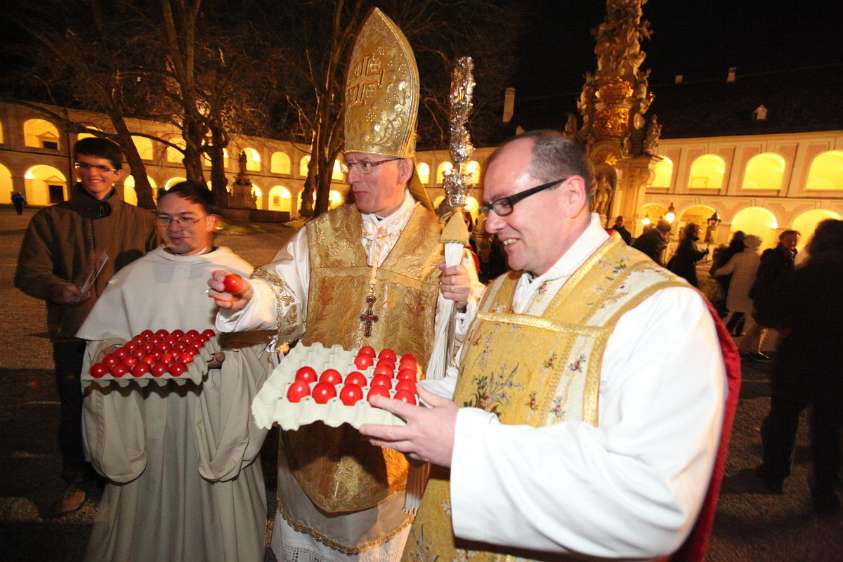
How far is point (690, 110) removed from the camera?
3206 centimetres

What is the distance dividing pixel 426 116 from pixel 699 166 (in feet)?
79.4

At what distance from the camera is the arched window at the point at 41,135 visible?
3341 cm

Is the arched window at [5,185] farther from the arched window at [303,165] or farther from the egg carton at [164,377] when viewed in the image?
the egg carton at [164,377]

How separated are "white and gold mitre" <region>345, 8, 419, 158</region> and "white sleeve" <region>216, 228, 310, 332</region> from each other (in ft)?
2.63

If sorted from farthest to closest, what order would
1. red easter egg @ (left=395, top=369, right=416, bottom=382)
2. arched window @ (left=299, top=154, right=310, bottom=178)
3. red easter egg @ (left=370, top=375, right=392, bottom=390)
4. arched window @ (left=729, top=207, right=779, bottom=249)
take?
arched window @ (left=299, top=154, right=310, bottom=178) → arched window @ (left=729, top=207, right=779, bottom=249) → red easter egg @ (left=395, top=369, right=416, bottom=382) → red easter egg @ (left=370, top=375, right=392, bottom=390)

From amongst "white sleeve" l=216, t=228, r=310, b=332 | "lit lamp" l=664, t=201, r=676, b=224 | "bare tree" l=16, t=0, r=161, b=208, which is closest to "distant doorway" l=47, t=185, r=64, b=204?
"bare tree" l=16, t=0, r=161, b=208

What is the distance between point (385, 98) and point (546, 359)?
2.01 m

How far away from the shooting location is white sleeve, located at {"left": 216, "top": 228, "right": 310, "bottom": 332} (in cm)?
225

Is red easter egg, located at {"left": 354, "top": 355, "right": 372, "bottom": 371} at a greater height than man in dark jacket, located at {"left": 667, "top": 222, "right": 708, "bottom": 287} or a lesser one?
lesser

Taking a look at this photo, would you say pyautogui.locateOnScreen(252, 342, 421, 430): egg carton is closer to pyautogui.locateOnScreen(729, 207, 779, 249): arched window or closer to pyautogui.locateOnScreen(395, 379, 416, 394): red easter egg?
pyautogui.locateOnScreen(395, 379, 416, 394): red easter egg

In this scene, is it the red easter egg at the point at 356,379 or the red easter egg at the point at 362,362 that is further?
the red easter egg at the point at 362,362

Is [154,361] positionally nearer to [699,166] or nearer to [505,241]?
[505,241]

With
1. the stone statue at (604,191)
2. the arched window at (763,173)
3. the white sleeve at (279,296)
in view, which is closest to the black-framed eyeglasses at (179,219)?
the white sleeve at (279,296)

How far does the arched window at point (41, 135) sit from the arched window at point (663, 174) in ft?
157
